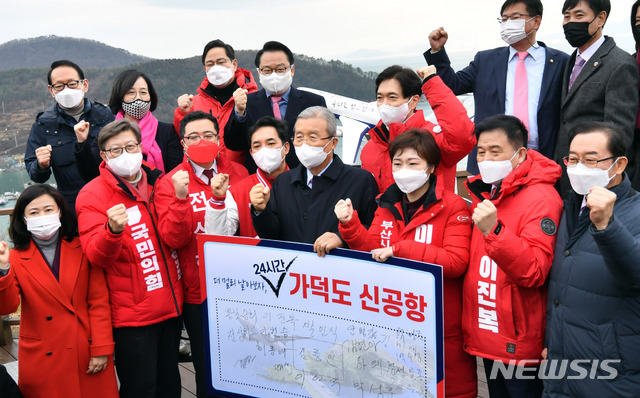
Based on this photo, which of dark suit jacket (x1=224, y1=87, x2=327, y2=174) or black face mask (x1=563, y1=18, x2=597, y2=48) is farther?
dark suit jacket (x1=224, y1=87, x2=327, y2=174)

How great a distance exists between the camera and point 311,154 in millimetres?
3285

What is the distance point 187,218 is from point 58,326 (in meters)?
1.01

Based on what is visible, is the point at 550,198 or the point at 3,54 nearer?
the point at 550,198

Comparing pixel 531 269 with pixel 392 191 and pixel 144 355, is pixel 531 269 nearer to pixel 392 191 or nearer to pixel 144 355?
pixel 392 191

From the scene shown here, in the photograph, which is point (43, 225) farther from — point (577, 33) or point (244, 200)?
point (577, 33)

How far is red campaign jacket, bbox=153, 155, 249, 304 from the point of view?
3.29 m

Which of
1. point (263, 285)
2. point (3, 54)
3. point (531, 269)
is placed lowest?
point (263, 285)

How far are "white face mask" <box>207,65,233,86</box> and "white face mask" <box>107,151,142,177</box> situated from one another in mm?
1524

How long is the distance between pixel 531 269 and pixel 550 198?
1.41ft

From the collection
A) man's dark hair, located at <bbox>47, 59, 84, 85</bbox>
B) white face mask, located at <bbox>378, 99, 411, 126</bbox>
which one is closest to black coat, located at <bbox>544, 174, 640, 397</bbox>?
white face mask, located at <bbox>378, 99, 411, 126</bbox>

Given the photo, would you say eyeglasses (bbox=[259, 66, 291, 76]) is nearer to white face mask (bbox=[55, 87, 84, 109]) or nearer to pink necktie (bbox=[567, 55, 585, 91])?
white face mask (bbox=[55, 87, 84, 109])

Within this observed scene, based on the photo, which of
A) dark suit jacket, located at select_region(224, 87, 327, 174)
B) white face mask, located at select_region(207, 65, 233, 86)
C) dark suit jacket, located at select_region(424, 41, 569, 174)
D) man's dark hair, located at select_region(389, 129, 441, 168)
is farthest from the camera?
white face mask, located at select_region(207, 65, 233, 86)

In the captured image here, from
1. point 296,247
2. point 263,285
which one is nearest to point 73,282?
point 263,285

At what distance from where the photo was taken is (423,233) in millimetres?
2949
